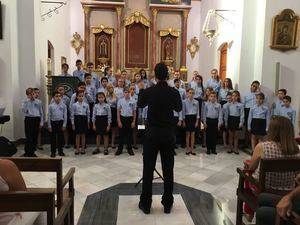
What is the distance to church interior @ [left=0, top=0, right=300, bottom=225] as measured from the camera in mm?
3172

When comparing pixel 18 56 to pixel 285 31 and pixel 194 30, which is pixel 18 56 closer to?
pixel 285 31

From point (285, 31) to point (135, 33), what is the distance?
275 inches

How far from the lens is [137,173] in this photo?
6113mm

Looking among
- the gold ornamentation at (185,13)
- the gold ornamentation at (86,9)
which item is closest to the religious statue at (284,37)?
the gold ornamentation at (185,13)

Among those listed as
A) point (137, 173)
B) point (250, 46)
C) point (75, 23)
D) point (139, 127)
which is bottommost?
point (137, 173)

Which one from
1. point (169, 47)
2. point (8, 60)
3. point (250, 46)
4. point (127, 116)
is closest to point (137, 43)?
point (169, 47)

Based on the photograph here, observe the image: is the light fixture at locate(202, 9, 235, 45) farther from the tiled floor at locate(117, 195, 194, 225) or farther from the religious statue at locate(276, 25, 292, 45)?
the tiled floor at locate(117, 195, 194, 225)

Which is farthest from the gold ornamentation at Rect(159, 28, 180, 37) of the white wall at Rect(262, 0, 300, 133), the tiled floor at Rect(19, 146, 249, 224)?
the tiled floor at Rect(19, 146, 249, 224)

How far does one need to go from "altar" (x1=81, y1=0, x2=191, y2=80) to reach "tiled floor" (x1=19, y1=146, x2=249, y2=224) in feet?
21.9

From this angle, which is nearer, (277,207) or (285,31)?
(277,207)

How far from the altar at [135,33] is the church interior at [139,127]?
167mm

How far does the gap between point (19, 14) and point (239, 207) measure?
7.17 meters

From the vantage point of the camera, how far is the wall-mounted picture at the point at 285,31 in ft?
27.1

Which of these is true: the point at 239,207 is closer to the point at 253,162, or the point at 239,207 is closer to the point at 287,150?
the point at 253,162
